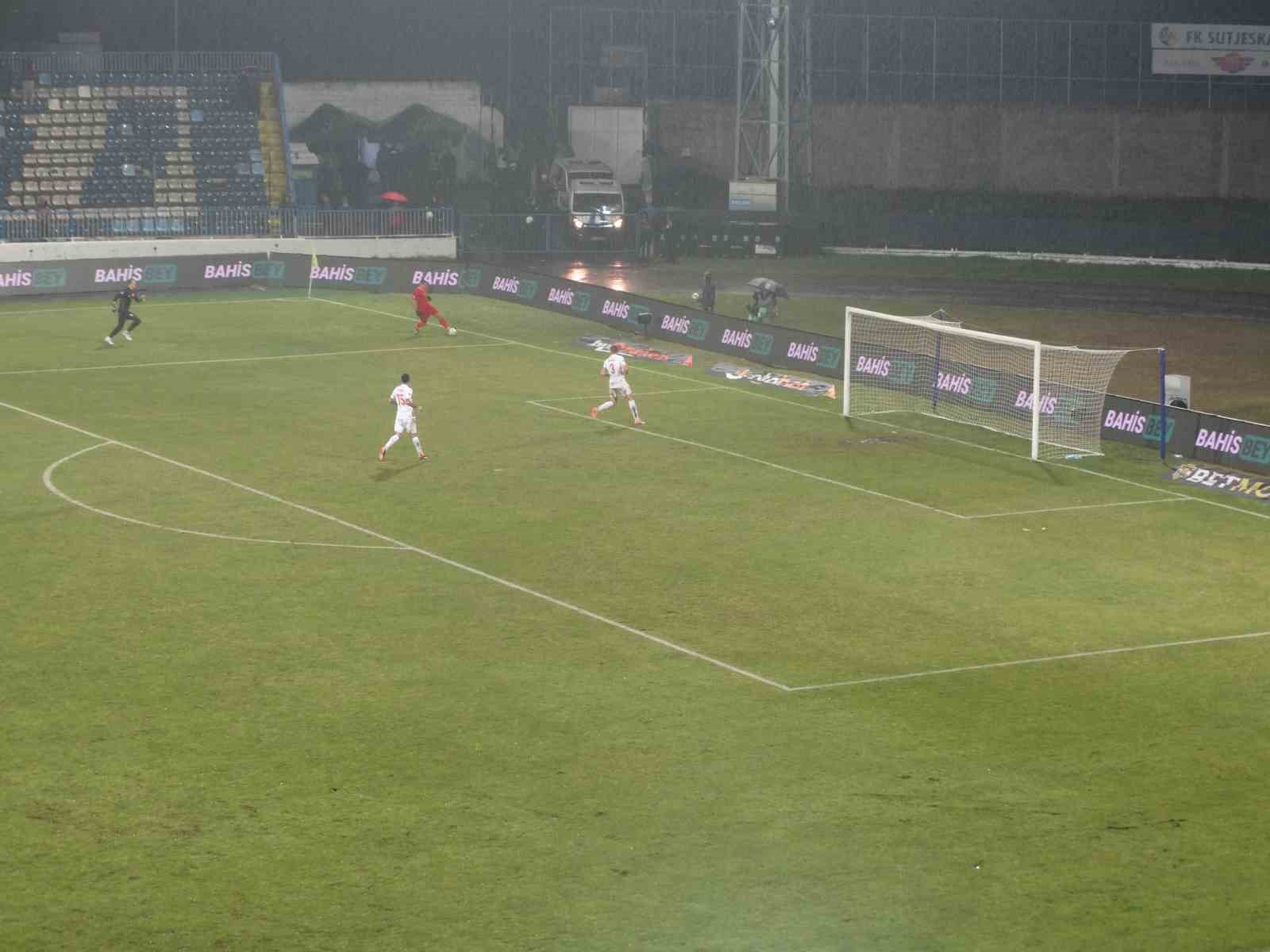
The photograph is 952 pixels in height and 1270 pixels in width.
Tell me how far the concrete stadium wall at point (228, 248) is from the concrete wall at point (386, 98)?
16602mm

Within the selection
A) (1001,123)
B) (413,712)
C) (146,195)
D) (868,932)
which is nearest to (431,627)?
(413,712)

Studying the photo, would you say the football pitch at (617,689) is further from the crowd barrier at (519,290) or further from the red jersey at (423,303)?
the red jersey at (423,303)

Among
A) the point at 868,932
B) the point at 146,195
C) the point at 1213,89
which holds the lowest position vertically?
the point at 868,932

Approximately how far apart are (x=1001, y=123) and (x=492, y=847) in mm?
73888

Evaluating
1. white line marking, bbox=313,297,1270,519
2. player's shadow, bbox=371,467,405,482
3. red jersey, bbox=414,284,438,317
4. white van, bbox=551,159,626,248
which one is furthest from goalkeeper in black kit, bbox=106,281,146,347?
white van, bbox=551,159,626,248

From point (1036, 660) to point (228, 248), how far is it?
47.0 meters

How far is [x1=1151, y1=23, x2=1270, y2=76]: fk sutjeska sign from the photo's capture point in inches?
3209

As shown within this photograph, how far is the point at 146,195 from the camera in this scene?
70.1 meters

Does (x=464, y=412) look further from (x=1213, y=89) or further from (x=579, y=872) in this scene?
(x=1213, y=89)

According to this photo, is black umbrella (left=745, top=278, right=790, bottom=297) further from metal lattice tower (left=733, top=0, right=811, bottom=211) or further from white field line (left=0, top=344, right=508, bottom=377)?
metal lattice tower (left=733, top=0, right=811, bottom=211)

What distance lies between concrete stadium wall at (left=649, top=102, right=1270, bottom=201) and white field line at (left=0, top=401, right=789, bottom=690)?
186 ft

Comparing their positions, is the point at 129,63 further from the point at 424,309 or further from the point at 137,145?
the point at 424,309

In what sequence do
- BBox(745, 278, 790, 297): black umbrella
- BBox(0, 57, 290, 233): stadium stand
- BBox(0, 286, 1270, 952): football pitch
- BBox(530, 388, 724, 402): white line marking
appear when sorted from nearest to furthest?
BBox(0, 286, 1270, 952): football pitch < BBox(530, 388, 724, 402): white line marking < BBox(745, 278, 790, 297): black umbrella < BBox(0, 57, 290, 233): stadium stand

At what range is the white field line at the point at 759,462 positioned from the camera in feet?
104
